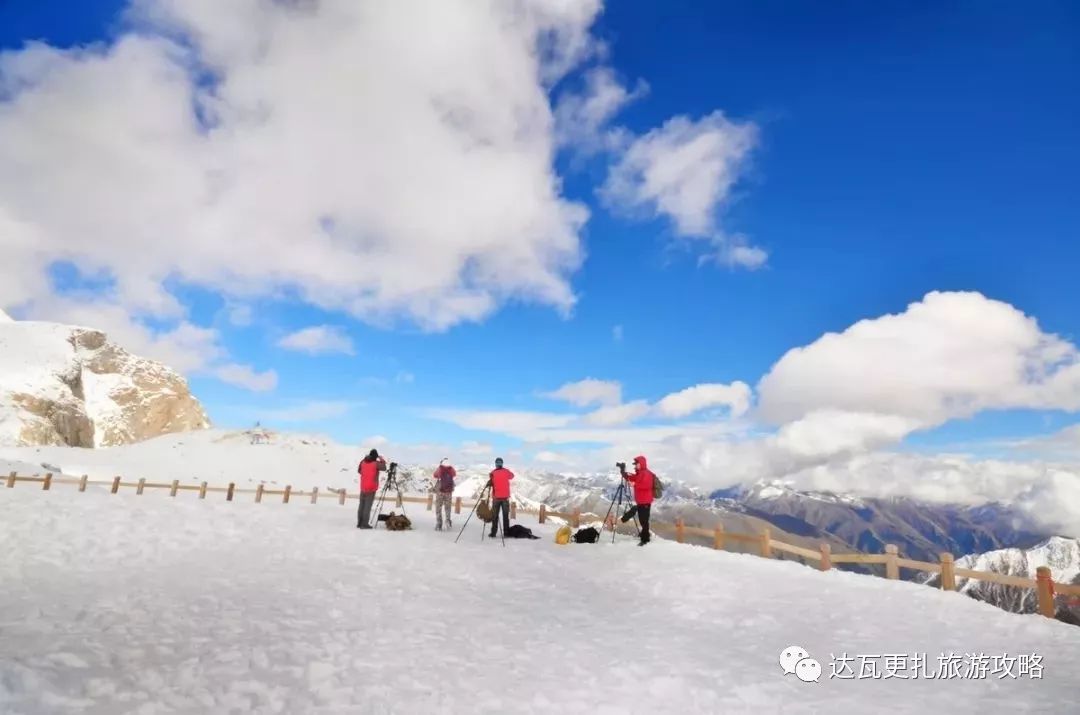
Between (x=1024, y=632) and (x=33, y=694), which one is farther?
(x=1024, y=632)

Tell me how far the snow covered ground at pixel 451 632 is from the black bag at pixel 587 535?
409 centimetres

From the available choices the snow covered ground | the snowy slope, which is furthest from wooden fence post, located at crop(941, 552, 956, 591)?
the snowy slope

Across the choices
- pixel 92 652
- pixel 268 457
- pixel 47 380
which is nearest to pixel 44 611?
pixel 92 652

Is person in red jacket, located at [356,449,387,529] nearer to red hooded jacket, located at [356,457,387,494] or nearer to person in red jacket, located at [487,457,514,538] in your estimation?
red hooded jacket, located at [356,457,387,494]

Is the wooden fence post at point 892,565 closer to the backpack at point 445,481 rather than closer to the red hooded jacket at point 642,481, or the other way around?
the red hooded jacket at point 642,481

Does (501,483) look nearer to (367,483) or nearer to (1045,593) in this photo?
(367,483)

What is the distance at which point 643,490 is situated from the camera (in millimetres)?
18859

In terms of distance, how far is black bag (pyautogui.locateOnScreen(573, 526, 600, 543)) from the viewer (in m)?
19.9

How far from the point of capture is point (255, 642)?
8078 millimetres

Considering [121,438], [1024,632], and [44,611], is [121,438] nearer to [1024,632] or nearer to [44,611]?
[44,611]

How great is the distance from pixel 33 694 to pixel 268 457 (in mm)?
46143

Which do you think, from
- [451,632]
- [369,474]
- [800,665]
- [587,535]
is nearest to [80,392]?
[369,474]

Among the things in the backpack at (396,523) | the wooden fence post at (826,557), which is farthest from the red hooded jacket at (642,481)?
the backpack at (396,523)

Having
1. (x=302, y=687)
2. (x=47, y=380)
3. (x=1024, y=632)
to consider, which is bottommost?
(x=302, y=687)
